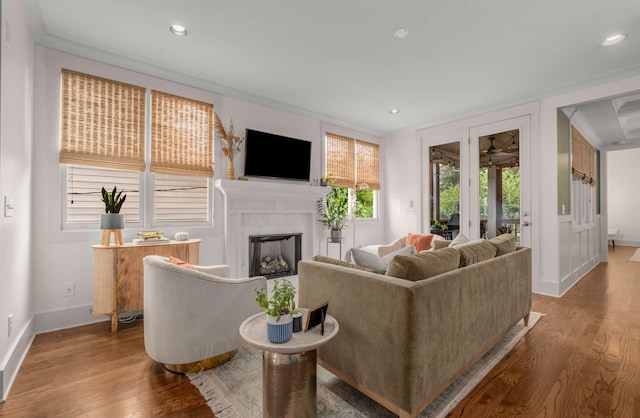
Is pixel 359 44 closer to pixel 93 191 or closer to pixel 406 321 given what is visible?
pixel 406 321

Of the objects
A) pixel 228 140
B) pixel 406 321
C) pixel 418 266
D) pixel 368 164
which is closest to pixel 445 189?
pixel 368 164

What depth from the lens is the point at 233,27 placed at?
2689mm

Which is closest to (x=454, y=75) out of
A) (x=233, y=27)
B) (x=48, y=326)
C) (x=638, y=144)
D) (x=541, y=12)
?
(x=541, y=12)

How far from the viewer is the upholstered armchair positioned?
200 centimetres

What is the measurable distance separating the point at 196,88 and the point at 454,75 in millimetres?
3101

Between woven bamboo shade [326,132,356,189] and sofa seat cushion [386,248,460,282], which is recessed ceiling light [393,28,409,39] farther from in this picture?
woven bamboo shade [326,132,356,189]

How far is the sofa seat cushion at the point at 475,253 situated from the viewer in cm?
210

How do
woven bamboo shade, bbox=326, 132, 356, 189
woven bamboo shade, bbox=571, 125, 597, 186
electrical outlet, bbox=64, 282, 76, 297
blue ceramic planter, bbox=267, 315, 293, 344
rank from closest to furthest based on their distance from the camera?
blue ceramic planter, bbox=267, 315, 293, 344, electrical outlet, bbox=64, 282, 76, 297, woven bamboo shade, bbox=571, 125, 597, 186, woven bamboo shade, bbox=326, 132, 356, 189

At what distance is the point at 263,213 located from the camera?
427 centimetres

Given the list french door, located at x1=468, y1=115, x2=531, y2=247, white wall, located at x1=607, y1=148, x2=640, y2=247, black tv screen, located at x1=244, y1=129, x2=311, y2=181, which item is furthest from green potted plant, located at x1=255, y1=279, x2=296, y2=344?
white wall, located at x1=607, y1=148, x2=640, y2=247

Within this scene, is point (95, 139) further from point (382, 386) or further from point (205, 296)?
point (382, 386)

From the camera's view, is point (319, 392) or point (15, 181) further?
point (15, 181)

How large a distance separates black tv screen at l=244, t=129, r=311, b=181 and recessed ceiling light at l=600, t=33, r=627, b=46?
3503 mm

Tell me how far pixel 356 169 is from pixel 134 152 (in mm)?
3610
